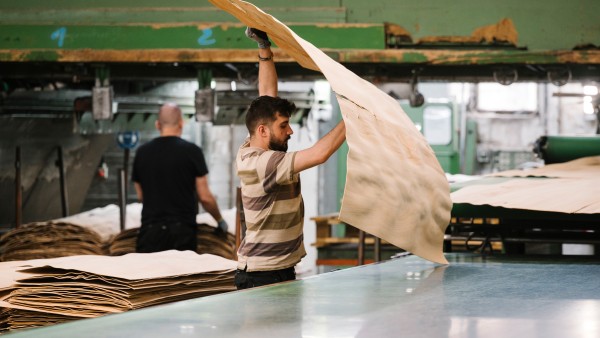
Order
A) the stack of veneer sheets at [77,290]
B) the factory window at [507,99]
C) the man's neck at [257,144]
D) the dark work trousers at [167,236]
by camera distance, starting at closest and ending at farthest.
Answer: the stack of veneer sheets at [77,290] → the man's neck at [257,144] → the dark work trousers at [167,236] → the factory window at [507,99]

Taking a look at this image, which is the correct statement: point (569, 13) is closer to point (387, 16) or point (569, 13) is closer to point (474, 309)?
point (387, 16)

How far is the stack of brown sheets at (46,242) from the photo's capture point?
262 inches

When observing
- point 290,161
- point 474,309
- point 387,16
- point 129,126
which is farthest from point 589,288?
point 129,126

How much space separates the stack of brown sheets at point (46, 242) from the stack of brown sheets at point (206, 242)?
174mm

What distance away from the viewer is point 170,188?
636 cm

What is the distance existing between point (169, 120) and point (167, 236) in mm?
793

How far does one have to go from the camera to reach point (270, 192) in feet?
13.1

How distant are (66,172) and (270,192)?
6444 millimetres

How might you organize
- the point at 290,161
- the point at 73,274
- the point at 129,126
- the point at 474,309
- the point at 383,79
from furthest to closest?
the point at 129,126, the point at 383,79, the point at 290,161, the point at 73,274, the point at 474,309

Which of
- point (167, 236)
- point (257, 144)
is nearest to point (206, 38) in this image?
point (167, 236)

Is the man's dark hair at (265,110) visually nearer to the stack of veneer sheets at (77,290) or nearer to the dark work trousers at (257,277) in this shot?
the dark work trousers at (257,277)

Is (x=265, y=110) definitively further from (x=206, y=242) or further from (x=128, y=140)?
(x=128, y=140)

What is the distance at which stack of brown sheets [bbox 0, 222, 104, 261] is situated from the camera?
6648 mm

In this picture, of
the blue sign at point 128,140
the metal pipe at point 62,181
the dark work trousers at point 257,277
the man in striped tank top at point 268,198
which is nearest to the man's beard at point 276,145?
the man in striped tank top at point 268,198
